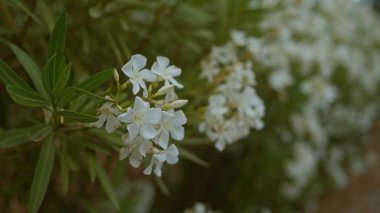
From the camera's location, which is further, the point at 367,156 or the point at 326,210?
the point at 367,156

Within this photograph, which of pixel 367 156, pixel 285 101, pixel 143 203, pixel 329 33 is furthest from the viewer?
pixel 367 156

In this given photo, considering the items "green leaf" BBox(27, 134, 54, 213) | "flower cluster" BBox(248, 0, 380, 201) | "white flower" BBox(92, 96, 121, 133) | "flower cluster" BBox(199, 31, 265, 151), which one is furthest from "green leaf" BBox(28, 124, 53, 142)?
"flower cluster" BBox(248, 0, 380, 201)

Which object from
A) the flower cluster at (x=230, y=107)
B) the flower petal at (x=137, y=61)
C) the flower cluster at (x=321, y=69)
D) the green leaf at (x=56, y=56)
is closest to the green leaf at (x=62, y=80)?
the green leaf at (x=56, y=56)

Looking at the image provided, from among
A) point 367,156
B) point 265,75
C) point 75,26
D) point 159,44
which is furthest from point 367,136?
point 75,26

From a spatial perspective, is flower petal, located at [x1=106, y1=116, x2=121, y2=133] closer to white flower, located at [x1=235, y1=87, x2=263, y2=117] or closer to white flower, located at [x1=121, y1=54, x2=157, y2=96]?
white flower, located at [x1=121, y1=54, x2=157, y2=96]

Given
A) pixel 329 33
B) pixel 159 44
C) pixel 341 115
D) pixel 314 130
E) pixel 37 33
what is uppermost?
pixel 329 33

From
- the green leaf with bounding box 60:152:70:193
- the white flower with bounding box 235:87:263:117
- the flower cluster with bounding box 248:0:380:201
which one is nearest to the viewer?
the green leaf with bounding box 60:152:70:193

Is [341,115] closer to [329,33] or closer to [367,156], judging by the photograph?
[329,33]
